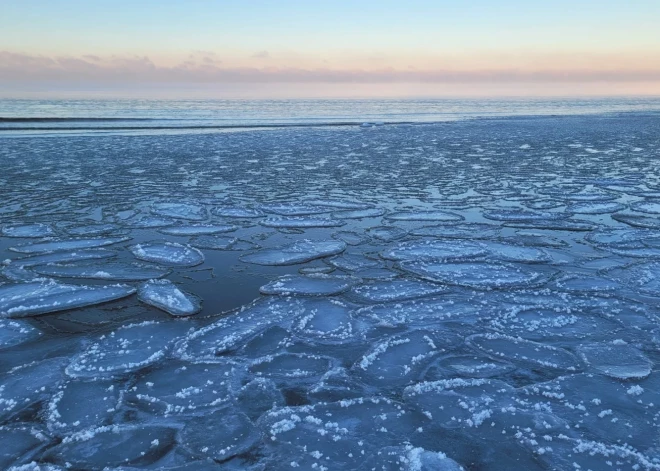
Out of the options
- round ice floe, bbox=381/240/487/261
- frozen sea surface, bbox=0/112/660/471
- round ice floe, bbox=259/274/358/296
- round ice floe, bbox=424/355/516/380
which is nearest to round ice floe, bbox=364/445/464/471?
frozen sea surface, bbox=0/112/660/471

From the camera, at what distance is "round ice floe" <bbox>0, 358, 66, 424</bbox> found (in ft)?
9.46

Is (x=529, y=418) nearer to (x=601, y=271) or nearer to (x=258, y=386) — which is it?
(x=258, y=386)

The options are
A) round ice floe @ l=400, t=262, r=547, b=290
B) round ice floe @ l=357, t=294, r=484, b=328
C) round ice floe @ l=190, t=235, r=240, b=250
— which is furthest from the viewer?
round ice floe @ l=190, t=235, r=240, b=250

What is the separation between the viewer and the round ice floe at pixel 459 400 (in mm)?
2777

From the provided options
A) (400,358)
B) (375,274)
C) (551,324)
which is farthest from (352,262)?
(551,324)

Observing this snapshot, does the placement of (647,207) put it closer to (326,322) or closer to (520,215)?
(520,215)

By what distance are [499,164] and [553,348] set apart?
920cm

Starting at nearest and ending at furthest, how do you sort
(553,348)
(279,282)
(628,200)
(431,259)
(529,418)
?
(529,418), (553,348), (279,282), (431,259), (628,200)

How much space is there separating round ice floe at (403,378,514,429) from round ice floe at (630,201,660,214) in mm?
5605

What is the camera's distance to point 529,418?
2.78 meters

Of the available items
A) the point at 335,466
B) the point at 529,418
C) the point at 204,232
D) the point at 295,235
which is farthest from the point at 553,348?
the point at 204,232

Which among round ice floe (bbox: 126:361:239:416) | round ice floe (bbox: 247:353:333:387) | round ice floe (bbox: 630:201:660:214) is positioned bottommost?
round ice floe (bbox: 247:353:333:387)

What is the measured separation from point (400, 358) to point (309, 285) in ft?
4.78

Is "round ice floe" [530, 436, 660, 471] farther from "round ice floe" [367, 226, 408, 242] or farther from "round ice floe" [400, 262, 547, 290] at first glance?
"round ice floe" [367, 226, 408, 242]
